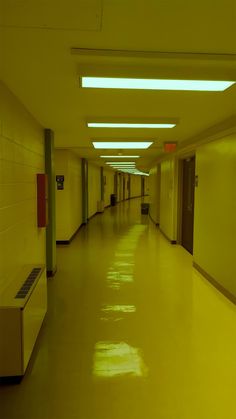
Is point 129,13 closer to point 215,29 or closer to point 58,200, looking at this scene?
point 215,29

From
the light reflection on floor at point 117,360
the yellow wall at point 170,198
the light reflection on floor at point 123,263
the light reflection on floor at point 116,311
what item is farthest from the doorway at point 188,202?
the light reflection on floor at point 117,360

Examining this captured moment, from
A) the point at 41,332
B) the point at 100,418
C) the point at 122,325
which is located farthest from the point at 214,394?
the point at 41,332

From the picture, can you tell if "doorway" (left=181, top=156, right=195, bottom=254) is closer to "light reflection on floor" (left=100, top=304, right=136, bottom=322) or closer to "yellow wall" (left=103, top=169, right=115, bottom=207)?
"light reflection on floor" (left=100, top=304, right=136, bottom=322)

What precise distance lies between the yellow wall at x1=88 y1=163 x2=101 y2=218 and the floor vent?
374 inches

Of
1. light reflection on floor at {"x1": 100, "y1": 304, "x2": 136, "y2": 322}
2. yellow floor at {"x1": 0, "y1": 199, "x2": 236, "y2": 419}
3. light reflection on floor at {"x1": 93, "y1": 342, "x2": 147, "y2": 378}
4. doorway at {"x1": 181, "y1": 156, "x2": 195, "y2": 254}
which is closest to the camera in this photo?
yellow floor at {"x1": 0, "y1": 199, "x2": 236, "y2": 419}

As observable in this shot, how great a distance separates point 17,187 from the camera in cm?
316

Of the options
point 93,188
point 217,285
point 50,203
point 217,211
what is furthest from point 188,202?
point 93,188

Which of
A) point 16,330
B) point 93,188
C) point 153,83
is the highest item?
point 153,83

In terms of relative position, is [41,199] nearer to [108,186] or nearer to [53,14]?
[53,14]

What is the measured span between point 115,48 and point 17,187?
1800mm

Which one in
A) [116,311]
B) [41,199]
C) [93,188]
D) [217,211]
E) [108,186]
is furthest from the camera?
[108,186]

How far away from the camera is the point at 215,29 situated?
1.74m

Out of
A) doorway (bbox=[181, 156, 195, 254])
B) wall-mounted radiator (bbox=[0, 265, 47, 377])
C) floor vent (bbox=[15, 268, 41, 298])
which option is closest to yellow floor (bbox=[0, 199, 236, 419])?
wall-mounted radiator (bbox=[0, 265, 47, 377])

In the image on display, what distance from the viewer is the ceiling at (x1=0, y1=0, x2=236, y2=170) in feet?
5.12
